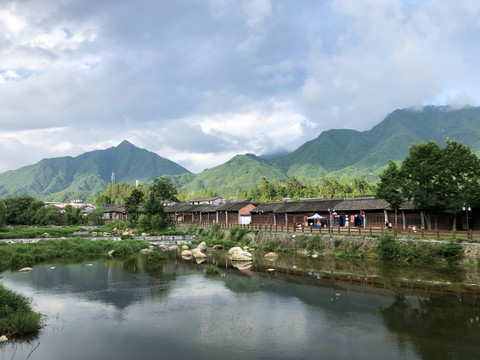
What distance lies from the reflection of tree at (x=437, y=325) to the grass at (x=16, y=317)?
17.3 metres

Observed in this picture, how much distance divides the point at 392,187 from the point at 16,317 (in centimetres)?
3366

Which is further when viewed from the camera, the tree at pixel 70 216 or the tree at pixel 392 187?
the tree at pixel 70 216

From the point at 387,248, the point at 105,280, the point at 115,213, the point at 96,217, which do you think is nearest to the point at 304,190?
the point at 115,213

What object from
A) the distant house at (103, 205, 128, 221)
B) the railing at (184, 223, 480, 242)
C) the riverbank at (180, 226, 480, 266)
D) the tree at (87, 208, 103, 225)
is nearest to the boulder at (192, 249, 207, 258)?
the riverbank at (180, 226, 480, 266)

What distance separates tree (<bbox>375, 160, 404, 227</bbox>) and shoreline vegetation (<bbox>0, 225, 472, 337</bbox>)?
194 inches

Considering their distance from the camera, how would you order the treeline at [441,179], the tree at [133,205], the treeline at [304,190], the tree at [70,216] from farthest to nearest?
the treeline at [304,190], the tree at [70,216], the tree at [133,205], the treeline at [441,179]

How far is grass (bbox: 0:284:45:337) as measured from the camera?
15.4m

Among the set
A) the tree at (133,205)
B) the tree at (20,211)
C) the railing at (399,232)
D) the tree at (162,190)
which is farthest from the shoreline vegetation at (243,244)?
the tree at (162,190)

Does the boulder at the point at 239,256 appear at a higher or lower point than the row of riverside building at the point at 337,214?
lower

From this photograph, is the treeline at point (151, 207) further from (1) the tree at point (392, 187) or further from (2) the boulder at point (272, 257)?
(1) the tree at point (392, 187)

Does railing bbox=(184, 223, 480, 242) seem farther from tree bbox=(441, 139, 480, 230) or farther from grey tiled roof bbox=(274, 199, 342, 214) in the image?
grey tiled roof bbox=(274, 199, 342, 214)

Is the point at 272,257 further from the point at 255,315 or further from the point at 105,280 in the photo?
the point at 255,315

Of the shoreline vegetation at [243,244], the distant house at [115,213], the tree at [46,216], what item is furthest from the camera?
the distant house at [115,213]

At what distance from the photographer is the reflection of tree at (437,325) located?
1334 cm
